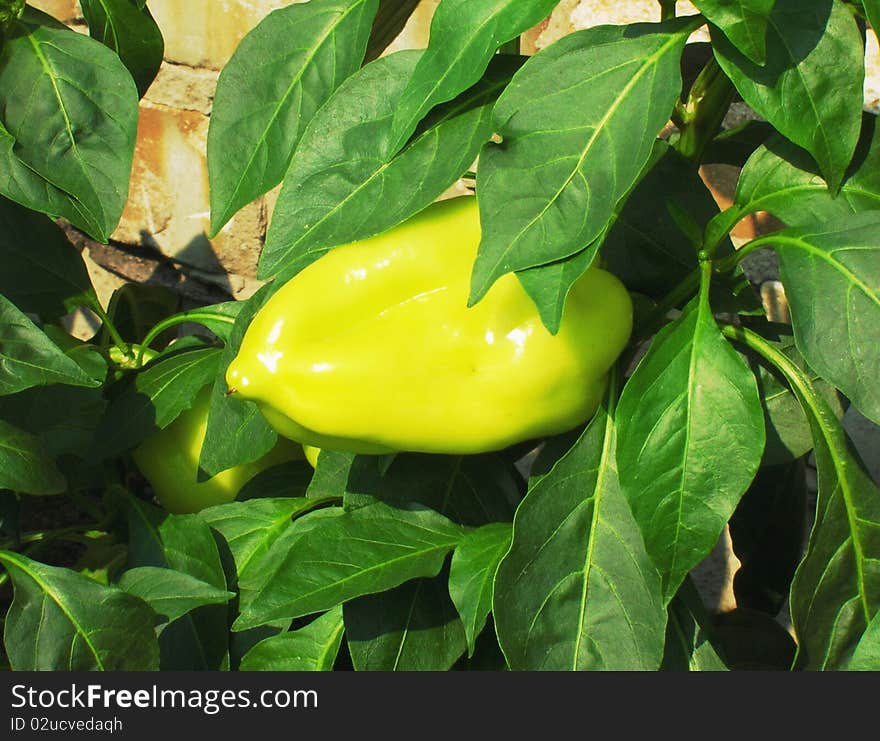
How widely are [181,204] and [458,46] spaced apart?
30.0 inches

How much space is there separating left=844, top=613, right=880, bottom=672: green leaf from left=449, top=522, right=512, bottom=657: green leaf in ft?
0.73

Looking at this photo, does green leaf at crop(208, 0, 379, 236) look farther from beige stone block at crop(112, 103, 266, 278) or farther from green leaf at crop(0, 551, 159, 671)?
beige stone block at crop(112, 103, 266, 278)

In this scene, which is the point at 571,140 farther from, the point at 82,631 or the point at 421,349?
the point at 82,631

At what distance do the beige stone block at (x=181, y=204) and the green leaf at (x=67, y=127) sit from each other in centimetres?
46

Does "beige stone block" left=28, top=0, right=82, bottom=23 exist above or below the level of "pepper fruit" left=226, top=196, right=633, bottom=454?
above

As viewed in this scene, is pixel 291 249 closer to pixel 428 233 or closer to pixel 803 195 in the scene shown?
pixel 428 233

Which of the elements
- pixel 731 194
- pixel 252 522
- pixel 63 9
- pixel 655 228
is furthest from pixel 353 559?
pixel 63 9

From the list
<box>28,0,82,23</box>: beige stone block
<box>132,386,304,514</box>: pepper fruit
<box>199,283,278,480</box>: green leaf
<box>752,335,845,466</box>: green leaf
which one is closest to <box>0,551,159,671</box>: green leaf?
<box>199,283,278,480</box>: green leaf

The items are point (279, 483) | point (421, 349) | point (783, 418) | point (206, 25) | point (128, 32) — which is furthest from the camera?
point (206, 25)

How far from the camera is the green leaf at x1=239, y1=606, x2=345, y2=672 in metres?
0.85

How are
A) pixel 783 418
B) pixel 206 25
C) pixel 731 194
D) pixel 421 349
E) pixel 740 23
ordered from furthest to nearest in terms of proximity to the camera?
pixel 206 25 → pixel 731 194 → pixel 783 418 → pixel 421 349 → pixel 740 23

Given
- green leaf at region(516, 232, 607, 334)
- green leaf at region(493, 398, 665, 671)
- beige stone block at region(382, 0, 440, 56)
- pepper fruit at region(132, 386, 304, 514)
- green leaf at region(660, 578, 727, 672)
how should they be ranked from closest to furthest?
green leaf at region(516, 232, 607, 334) < green leaf at region(493, 398, 665, 671) < green leaf at region(660, 578, 727, 672) < pepper fruit at region(132, 386, 304, 514) < beige stone block at region(382, 0, 440, 56)

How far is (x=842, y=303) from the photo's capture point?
1.98ft

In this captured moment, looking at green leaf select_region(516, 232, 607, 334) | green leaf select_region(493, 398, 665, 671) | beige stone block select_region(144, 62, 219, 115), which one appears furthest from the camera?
beige stone block select_region(144, 62, 219, 115)
